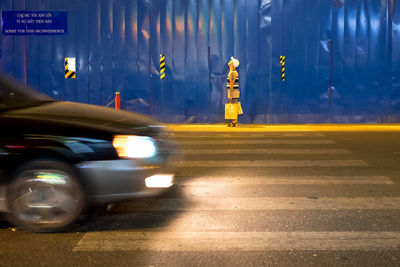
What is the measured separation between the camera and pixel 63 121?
15.3 ft

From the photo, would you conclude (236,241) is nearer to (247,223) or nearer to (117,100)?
(247,223)

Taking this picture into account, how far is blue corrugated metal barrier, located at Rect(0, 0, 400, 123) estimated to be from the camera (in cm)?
1571

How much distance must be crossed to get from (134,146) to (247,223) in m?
1.26

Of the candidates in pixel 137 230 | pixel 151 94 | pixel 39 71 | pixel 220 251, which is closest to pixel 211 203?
pixel 137 230

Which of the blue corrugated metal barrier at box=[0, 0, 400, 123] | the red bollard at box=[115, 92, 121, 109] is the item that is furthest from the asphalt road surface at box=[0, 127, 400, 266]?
the blue corrugated metal barrier at box=[0, 0, 400, 123]

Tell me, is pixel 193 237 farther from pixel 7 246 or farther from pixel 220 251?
pixel 7 246

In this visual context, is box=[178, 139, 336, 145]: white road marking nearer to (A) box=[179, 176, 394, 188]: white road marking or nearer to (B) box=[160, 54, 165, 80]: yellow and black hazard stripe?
(A) box=[179, 176, 394, 188]: white road marking

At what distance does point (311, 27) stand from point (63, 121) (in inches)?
490

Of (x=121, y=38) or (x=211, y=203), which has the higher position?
(x=121, y=38)

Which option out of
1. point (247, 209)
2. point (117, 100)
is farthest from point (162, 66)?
point (247, 209)

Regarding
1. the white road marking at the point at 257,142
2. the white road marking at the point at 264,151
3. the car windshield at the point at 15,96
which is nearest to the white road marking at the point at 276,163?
the white road marking at the point at 264,151

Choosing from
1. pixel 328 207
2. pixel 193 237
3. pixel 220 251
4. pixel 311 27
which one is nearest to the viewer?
pixel 220 251

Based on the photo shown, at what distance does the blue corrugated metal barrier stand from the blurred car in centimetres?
1149

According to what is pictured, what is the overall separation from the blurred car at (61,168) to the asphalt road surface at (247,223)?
0.21 m
